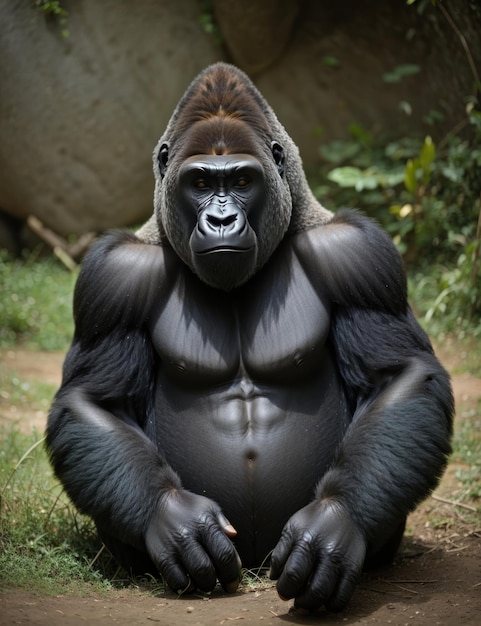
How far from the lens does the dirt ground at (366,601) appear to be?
2803 millimetres

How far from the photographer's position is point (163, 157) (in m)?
3.64

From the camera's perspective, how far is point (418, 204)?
7.04m

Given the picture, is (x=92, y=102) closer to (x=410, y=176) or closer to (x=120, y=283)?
(x=410, y=176)

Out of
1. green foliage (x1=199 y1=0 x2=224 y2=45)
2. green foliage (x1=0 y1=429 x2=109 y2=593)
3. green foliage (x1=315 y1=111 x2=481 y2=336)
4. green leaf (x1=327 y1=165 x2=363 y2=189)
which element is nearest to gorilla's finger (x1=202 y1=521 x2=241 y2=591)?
green foliage (x1=0 y1=429 x2=109 y2=593)

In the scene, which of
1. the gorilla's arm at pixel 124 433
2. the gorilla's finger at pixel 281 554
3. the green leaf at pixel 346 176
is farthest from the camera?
the green leaf at pixel 346 176

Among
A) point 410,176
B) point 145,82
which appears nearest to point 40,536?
point 410,176

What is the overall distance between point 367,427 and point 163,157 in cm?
133

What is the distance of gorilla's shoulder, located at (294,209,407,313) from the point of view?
11.6 feet

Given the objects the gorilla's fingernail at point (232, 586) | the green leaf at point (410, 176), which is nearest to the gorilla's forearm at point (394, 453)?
the gorilla's fingernail at point (232, 586)

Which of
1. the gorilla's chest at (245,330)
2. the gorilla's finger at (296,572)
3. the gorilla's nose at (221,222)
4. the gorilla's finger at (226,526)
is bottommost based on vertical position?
the gorilla's finger at (296,572)

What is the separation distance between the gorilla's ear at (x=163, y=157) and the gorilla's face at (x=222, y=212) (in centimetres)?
30

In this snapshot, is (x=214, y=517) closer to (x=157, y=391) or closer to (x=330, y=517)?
(x=330, y=517)

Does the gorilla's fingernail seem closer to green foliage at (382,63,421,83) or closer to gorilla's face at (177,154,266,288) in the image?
gorilla's face at (177,154,266,288)

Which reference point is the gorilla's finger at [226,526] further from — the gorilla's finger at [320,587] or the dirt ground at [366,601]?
the gorilla's finger at [320,587]
